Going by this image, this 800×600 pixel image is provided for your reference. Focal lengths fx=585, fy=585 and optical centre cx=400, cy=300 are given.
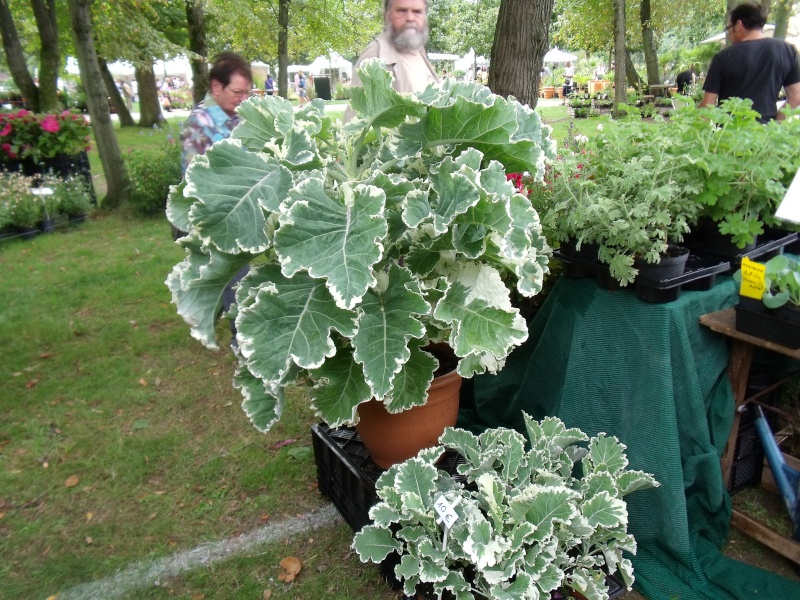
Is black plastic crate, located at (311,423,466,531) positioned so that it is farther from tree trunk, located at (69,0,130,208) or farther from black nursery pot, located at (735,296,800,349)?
tree trunk, located at (69,0,130,208)

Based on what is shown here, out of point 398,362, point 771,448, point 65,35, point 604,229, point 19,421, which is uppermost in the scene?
point 65,35

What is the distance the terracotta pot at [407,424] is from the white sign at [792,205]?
3.81ft

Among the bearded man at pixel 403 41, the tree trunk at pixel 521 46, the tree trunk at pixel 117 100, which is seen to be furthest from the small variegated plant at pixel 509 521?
the tree trunk at pixel 117 100

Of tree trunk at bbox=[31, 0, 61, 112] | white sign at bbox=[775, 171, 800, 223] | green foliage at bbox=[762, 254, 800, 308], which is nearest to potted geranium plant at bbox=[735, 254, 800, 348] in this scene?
green foliage at bbox=[762, 254, 800, 308]

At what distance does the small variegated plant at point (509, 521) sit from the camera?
155 cm

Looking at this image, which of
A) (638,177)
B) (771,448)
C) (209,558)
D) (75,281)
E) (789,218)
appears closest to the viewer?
(789,218)

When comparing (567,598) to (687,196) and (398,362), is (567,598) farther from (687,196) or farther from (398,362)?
(687,196)

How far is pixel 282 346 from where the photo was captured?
4.65 feet

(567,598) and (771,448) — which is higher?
(771,448)

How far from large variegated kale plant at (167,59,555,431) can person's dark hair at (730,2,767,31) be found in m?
2.99

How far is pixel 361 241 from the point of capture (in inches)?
54.4

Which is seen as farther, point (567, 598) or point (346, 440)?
point (346, 440)

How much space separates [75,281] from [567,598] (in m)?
5.11

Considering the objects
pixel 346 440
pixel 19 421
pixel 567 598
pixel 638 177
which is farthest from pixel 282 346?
pixel 19 421
